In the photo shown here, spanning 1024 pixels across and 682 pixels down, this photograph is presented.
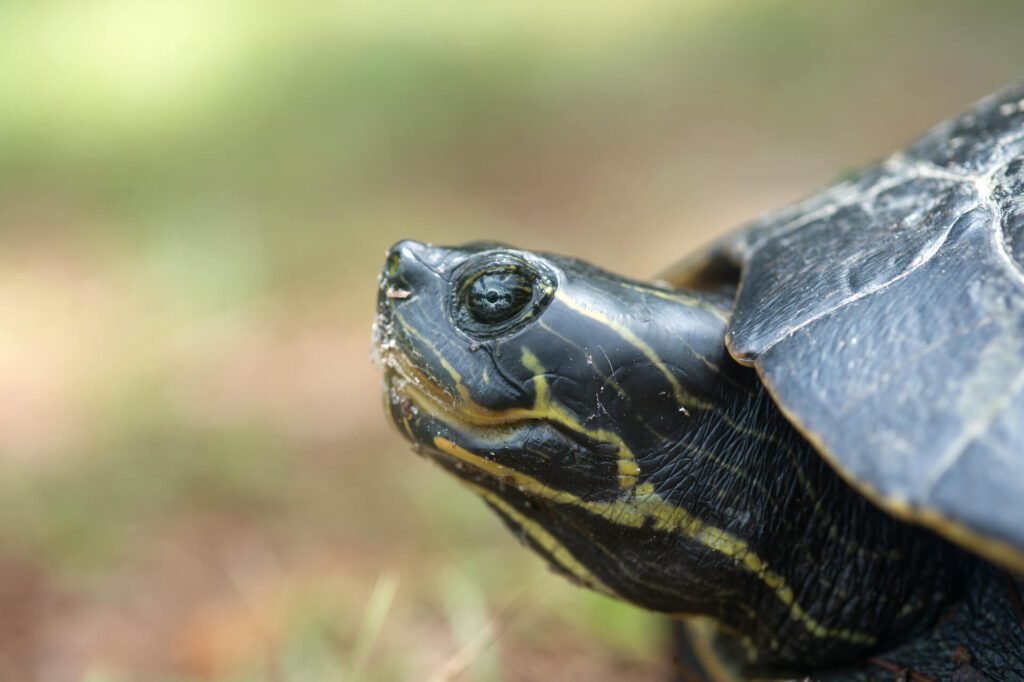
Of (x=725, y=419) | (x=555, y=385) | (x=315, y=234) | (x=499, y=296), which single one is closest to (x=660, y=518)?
(x=725, y=419)

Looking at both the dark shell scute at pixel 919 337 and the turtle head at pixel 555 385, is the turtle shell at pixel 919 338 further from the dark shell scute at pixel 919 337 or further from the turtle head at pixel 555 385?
the turtle head at pixel 555 385

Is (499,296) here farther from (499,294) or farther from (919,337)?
(919,337)

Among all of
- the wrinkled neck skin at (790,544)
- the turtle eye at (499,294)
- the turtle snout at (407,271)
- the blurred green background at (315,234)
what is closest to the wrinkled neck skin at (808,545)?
the wrinkled neck skin at (790,544)

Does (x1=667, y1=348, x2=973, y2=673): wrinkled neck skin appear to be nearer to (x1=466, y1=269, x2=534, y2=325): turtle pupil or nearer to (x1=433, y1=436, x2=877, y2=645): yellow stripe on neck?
(x1=433, y1=436, x2=877, y2=645): yellow stripe on neck

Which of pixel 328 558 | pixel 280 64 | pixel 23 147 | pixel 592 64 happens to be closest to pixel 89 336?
pixel 328 558

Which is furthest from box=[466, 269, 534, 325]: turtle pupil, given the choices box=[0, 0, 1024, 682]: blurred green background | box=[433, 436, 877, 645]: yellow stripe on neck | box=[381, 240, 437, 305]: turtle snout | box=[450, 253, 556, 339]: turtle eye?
box=[0, 0, 1024, 682]: blurred green background

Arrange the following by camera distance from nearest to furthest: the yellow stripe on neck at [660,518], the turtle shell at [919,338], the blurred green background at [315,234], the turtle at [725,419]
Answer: the turtle shell at [919,338] < the turtle at [725,419] < the yellow stripe on neck at [660,518] < the blurred green background at [315,234]

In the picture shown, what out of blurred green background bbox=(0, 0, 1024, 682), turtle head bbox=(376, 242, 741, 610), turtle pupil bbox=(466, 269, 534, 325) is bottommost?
blurred green background bbox=(0, 0, 1024, 682)

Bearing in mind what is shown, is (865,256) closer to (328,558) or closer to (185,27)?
(328,558)
